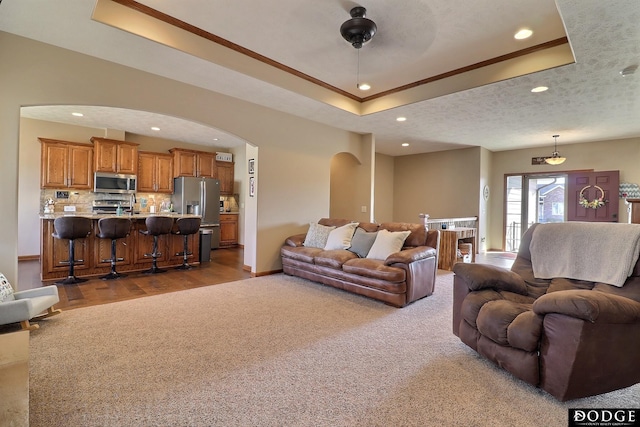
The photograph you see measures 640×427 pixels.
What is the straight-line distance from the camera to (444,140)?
7.10 metres

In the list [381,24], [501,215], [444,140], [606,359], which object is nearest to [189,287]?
[381,24]

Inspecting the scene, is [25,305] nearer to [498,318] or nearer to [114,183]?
[498,318]

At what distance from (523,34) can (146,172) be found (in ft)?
25.2

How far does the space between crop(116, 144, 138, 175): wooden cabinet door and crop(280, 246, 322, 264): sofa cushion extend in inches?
175

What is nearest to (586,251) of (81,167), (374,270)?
(374,270)

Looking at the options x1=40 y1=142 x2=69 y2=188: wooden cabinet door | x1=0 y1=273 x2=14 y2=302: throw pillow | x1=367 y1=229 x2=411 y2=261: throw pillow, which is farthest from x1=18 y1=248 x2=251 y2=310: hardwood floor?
x1=367 y1=229 x2=411 y2=261: throw pillow

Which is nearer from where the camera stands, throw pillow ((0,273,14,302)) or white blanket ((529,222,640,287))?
white blanket ((529,222,640,287))

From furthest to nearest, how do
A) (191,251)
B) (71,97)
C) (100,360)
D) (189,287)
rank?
1. (191,251)
2. (189,287)
3. (71,97)
4. (100,360)

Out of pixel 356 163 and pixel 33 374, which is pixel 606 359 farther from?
pixel 356 163

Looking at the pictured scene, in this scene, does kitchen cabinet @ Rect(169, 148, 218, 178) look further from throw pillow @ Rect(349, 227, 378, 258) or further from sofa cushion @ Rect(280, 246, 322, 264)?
throw pillow @ Rect(349, 227, 378, 258)

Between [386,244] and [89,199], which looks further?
[89,199]

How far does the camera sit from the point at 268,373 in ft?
7.03

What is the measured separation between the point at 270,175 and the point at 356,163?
242 cm

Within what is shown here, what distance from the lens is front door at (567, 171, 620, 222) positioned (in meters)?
6.59
